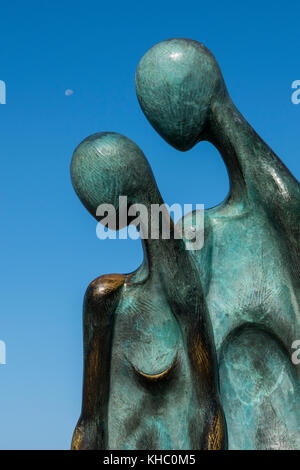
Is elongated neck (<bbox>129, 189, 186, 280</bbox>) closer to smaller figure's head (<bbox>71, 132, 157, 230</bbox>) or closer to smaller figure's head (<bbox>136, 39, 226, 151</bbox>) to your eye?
smaller figure's head (<bbox>71, 132, 157, 230</bbox>)

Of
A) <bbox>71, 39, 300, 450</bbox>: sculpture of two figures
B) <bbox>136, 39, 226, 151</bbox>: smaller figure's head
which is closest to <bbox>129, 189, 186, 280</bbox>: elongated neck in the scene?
<bbox>71, 39, 300, 450</bbox>: sculpture of two figures

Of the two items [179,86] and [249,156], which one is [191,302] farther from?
[179,86]

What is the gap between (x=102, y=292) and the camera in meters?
5.92

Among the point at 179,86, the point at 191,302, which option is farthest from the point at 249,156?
the point at 191,302

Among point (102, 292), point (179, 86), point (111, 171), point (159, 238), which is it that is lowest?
point (102, 292)

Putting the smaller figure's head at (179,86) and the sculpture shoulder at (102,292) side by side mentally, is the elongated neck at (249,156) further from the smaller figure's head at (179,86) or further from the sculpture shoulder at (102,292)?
the sculpture shoulder at (102,292)

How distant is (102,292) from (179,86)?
4.38 ft

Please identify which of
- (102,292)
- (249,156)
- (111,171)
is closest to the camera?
(111,171)

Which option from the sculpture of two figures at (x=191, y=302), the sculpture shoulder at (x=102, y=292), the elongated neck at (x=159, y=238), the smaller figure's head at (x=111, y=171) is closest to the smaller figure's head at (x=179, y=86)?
the sculpture of two figures at (x=191, y=302)

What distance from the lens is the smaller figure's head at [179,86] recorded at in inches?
233

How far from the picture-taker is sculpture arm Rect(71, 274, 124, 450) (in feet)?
19.4

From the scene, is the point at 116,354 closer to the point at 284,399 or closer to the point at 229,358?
the point at 229,358

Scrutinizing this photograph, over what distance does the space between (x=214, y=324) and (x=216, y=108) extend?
1.34 meters
